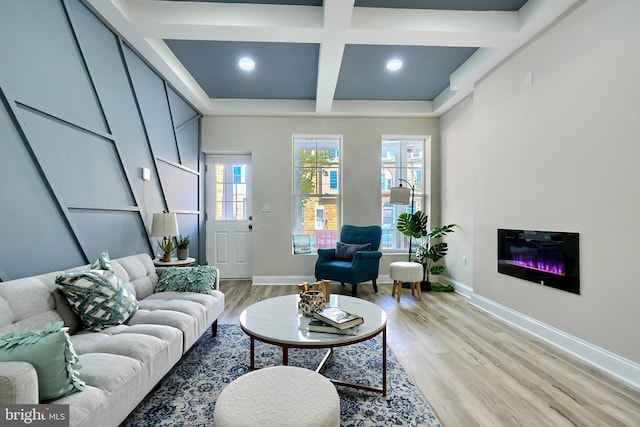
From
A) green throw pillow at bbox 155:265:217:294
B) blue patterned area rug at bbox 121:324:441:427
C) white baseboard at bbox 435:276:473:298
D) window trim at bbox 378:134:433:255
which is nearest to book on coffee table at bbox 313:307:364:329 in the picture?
blue patterned area rug at bbox 121:324:441:427

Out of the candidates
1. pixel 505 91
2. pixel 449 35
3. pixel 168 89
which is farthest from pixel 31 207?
pixel 505 91

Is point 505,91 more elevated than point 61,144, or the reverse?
point 505,91

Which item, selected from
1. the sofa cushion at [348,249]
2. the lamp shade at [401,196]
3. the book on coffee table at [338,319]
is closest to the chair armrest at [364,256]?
the sofa cushion at [348,249]

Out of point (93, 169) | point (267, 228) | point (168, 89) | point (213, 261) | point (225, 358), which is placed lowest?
point (225, 358)

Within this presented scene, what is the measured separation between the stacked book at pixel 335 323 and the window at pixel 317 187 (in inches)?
124

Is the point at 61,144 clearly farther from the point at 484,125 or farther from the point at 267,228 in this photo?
the point at 484,125

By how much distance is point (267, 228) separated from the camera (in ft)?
15.7

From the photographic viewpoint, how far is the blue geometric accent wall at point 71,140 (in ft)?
5.75

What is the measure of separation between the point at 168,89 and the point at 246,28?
64.0 inches

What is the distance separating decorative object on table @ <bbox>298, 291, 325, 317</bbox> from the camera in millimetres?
1919

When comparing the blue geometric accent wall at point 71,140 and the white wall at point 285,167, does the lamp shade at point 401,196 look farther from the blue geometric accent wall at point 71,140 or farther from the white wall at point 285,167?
the blue geometric accent wall at point 71,140

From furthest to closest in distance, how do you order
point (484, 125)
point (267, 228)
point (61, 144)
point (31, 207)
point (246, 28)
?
point (267, 228) → point (484, 125) → point (246, 28) → point (61, 144) → point (31, 207)

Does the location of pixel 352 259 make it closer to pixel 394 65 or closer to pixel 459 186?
pixel 459 186

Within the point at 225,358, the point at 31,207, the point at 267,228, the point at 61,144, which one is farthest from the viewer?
the point at 267,228
